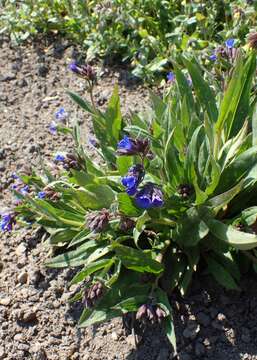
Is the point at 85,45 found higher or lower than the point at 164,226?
higher

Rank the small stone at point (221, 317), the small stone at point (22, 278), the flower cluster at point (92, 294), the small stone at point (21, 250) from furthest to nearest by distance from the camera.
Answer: the small stone at point (21, 250) → the small stone at point (22, 278) → the small stone at point (221, 317) → the flower cluster at point (92, 294)

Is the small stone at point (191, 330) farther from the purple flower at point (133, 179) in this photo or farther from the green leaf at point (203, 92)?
the green leaf at point (203, 92)

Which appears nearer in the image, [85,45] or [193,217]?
[193,217]

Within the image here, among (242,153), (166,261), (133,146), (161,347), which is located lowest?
(161,347)

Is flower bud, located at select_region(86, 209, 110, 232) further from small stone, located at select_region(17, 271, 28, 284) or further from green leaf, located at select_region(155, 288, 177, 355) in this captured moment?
small stone, located at select_region(17, 271, 28, 284)

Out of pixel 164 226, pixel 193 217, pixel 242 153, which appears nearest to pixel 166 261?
pixel 164 226

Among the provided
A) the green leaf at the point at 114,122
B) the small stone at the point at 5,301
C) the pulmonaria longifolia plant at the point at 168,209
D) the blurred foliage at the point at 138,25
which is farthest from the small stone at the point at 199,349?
the blurred foliage at the point at 138,25

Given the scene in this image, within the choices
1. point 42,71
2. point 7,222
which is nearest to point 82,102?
point 7,222

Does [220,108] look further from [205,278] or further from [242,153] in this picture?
[205,278]
